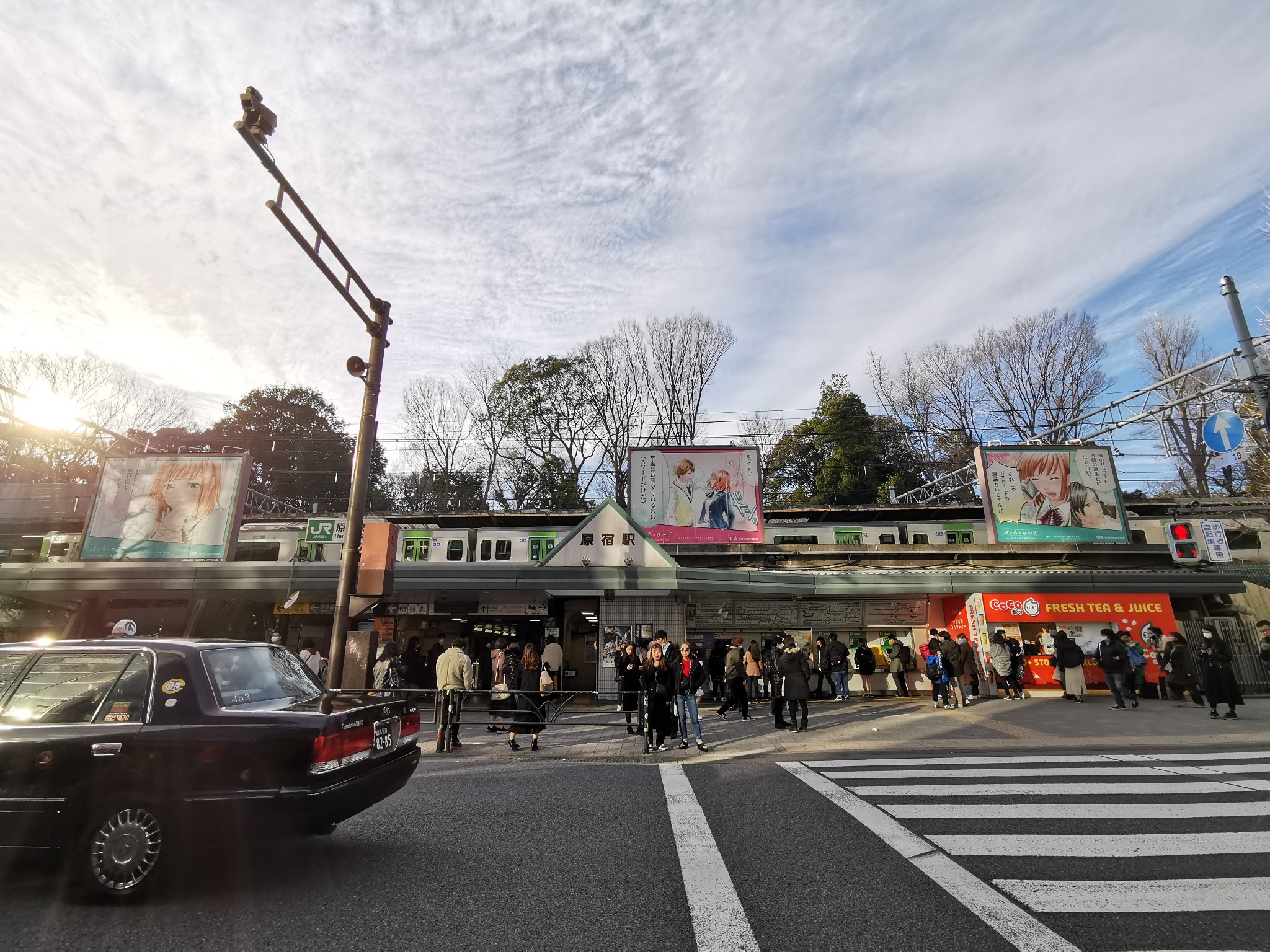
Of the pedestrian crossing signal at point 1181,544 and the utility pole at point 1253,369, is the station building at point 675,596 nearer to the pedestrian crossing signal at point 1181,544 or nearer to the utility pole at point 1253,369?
the pedestrian crossing signal at point 1181,544

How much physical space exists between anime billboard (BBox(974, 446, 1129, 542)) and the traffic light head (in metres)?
22.7

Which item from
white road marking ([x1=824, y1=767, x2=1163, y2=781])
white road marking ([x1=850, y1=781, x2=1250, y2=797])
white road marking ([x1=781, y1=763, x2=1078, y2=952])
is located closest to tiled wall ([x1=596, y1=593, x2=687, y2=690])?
white road marking ([x1=824, y1=767, x2=1163, y2=781])

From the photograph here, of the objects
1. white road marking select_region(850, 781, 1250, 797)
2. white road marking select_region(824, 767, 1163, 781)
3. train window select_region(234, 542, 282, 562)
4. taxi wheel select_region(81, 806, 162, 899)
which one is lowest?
white road marking select_region(824, 767, 1163, 781)

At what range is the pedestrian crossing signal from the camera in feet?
55.9

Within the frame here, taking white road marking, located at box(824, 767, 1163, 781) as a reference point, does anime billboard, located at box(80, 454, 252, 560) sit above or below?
above

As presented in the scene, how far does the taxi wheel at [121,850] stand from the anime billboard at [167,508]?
801 inches

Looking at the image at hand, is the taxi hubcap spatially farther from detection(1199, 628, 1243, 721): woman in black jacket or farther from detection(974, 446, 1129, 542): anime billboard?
detection(974, 446, 1129, 542): anime billboard

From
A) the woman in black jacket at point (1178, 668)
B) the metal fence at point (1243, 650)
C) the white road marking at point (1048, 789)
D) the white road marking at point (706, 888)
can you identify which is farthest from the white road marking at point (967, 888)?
the metal fence at point (1243, 650)

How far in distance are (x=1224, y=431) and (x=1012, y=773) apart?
7675 millimetres

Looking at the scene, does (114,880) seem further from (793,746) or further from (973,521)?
(973,521)

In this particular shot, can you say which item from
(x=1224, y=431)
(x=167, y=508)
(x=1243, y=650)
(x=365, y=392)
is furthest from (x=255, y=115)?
(x=1243, y=650)

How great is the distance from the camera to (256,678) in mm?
4664

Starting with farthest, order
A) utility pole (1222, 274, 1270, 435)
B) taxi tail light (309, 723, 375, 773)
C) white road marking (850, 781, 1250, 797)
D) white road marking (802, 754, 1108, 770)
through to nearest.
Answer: utility pole (1222, 274, 1270, 435) < white road marking (802, 754, 1108, 770) < white road marking (850, 781, 1250, 797) < taxi tail light (309, 723, 375, 773)

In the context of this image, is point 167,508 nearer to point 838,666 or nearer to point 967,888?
point 838,666
